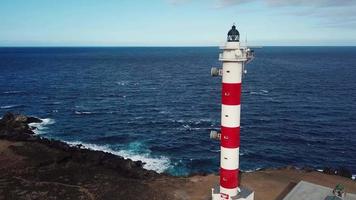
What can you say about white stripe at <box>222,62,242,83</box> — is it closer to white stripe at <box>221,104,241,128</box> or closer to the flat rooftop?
white stripe at <box>221,104,241,128</box>

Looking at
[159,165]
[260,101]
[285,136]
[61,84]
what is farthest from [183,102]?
[61,84]

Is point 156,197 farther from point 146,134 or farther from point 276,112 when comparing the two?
point 276,112

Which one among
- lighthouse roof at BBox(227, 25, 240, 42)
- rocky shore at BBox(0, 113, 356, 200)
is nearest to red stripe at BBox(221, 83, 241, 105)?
lighthouse roof at BBox(227, 25, 240, 42)

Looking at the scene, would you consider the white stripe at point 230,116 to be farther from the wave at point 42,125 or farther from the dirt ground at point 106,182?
the wave at point 42,125

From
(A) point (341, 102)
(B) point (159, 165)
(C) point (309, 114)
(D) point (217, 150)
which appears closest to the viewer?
(B) point (159, 165)

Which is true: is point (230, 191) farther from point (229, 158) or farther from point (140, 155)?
point (140, 155)

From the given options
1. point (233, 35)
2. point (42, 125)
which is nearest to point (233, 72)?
point (233, 35)

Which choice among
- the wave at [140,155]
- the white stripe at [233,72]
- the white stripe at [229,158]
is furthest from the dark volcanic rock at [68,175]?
the white stripe at [233,72]
